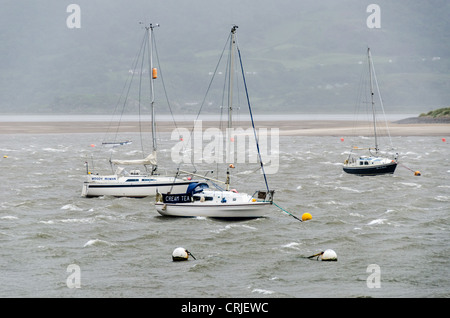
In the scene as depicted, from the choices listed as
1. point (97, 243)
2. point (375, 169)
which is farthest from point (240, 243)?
point (375, 169)

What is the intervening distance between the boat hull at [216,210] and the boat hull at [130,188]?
791 cm

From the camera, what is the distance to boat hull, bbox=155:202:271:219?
45.4m

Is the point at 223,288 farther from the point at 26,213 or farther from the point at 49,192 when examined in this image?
the point at 49,192

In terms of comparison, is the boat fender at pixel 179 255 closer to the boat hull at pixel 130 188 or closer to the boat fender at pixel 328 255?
the boat fender at pixel 328 255

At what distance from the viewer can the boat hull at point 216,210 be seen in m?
45.4

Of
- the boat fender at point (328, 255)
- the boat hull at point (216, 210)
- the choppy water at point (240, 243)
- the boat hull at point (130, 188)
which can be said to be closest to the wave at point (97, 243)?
the choppy water at point (240, 243)

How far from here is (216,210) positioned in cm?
4566

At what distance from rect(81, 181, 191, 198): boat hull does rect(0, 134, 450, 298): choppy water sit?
0.94m
